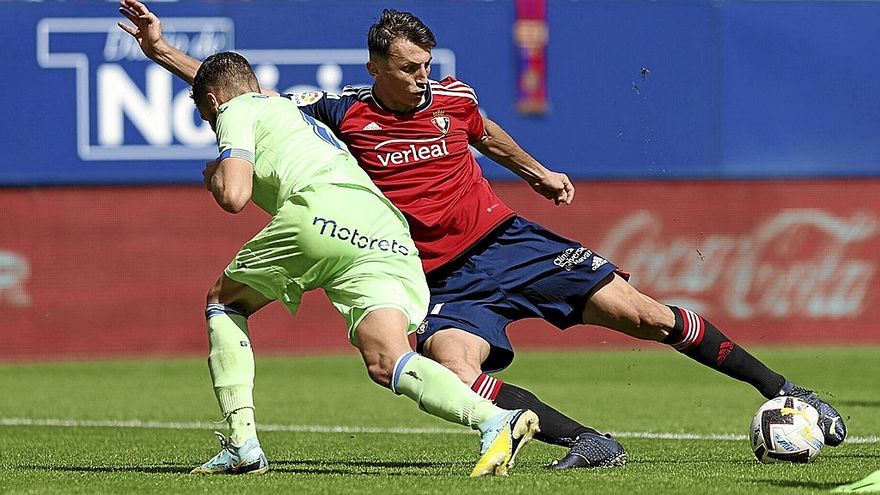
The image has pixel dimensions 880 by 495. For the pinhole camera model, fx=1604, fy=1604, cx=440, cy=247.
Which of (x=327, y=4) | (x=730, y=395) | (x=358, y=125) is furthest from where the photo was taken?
(x=327, y=4)

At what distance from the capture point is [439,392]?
19.9 feet

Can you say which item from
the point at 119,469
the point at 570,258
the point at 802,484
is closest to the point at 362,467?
the point at 119,469

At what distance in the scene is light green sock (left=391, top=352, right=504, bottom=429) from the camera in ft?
19.8

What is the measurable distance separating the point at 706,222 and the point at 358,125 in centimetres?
1469

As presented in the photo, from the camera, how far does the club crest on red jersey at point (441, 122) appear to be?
7.34 metres

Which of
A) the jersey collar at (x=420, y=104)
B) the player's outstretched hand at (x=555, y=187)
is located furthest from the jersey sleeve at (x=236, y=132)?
the player's outstretched hand at (x=555, y=187)

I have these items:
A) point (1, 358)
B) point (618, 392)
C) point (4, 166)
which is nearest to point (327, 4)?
point (4, 166)

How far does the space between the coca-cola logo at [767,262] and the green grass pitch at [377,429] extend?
2.42 m

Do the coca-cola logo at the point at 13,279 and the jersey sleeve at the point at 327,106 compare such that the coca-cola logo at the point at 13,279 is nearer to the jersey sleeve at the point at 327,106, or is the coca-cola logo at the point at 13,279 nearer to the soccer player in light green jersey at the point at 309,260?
the jersey sleeve at the point at 327,106

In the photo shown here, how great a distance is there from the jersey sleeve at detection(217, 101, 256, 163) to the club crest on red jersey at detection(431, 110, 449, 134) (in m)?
1.21

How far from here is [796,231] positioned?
21.5 meters

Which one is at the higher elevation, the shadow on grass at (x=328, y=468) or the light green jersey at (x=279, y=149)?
the light green jersey at (x=279, y=149)

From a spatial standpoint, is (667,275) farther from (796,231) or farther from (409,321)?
(409,321)

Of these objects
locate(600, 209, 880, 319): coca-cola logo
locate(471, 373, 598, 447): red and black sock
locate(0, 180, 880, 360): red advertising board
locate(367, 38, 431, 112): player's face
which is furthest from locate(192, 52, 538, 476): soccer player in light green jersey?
locate(600, 209, 880, 319): coca-cola logo
